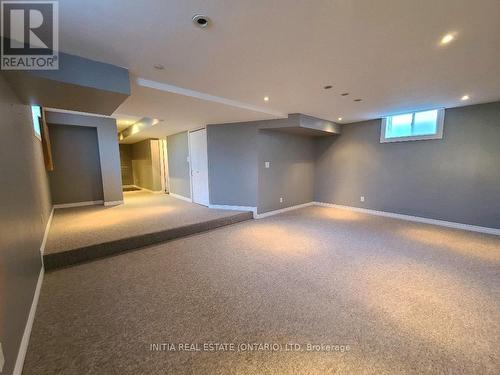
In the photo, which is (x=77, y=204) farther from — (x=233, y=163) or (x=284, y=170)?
(x=284, y=170)

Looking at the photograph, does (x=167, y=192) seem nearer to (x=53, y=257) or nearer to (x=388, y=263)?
(x=53, y=257)

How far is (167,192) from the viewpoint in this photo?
8.40 m

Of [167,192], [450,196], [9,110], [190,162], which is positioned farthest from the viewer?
[167,192]

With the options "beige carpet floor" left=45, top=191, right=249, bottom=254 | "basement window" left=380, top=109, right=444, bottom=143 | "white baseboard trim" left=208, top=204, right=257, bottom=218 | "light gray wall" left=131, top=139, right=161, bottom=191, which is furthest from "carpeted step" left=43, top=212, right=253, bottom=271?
"light gray wall" left=131, top=139, right=161, bottom=191

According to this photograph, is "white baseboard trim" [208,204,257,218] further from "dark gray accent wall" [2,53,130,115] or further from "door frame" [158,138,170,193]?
"door frame" [158,138,170,193]

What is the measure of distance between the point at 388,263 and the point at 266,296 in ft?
6.12

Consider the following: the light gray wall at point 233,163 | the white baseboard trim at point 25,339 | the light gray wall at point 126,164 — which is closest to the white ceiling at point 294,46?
the light gray wall at point 233,163

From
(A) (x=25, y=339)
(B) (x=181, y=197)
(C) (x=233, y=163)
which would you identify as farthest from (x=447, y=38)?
(B) (x=181, y=197)

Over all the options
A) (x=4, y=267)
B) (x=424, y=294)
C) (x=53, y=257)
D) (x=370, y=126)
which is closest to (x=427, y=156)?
(x=370, y=126)

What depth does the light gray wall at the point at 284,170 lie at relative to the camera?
5156mm

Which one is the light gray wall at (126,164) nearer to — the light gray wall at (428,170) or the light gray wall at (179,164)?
the light gray wall at (179,164)

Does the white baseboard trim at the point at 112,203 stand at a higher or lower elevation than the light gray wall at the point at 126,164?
lower

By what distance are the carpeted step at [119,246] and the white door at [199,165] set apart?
172 centimetres

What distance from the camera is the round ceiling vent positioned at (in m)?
1.58
